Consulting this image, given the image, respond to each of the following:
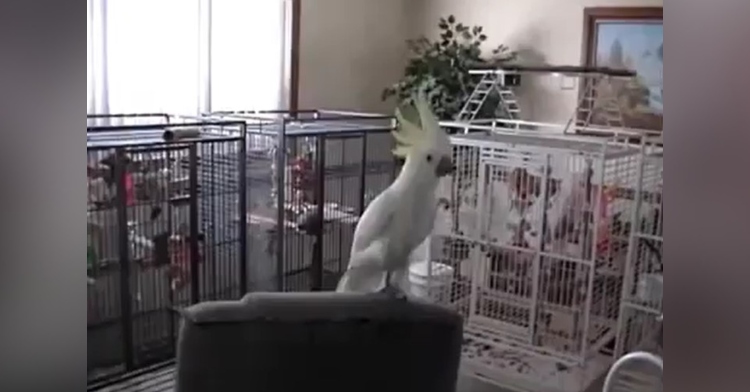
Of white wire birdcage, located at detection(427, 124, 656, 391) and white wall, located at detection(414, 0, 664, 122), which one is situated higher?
white wall, located at detection(414, 0, 664, 122)

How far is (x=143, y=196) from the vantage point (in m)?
1.11

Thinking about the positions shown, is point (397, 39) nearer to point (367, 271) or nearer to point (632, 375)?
point (367, 271)

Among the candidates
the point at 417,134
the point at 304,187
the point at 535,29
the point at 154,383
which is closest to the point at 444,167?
the point at 417,134

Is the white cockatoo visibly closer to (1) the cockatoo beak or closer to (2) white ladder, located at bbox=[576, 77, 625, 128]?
(1) the cockatoo beak

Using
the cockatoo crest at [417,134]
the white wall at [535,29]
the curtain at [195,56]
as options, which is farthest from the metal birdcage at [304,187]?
the white wall at [535,29]

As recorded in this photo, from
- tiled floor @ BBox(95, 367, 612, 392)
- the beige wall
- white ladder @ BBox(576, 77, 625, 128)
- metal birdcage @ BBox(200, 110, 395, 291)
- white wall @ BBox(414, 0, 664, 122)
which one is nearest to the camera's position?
tiled floor @ BBox(95, 367, 612, 392)

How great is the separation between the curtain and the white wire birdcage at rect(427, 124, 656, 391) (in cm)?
60

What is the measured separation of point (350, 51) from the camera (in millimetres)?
1944

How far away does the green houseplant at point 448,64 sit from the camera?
5.80ft

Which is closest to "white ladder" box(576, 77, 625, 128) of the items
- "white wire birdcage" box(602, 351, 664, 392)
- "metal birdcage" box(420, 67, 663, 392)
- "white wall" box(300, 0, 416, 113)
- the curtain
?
"metal birdcage" box(420, 67, 663, 392)

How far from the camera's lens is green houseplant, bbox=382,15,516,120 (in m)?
1.77
